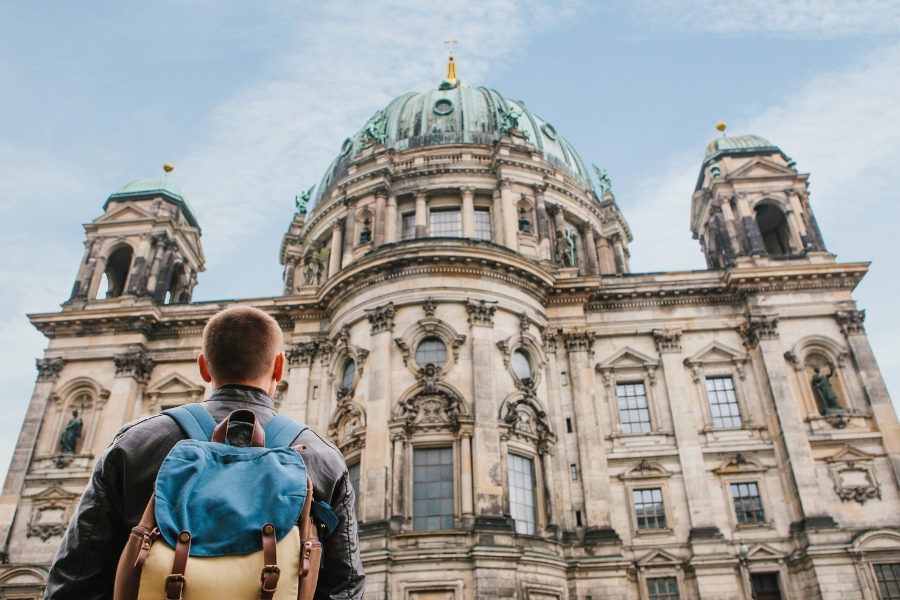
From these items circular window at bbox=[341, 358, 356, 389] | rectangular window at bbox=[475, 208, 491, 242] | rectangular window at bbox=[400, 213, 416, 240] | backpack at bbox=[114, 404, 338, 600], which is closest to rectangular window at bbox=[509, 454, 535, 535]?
circular window at bbox=[341, 358, 356, 389]

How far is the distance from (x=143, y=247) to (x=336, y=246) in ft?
29.5

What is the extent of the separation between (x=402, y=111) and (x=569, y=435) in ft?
70.9

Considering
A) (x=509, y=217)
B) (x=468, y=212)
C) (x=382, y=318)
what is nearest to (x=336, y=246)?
(x=468, y=212)

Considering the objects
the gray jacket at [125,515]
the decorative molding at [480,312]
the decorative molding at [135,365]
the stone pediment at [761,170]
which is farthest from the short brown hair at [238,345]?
the stone pediment at [761,170]

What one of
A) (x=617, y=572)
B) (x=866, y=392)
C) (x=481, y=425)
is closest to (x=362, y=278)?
(x=481, y=425)

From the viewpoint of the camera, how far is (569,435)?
25.4 m

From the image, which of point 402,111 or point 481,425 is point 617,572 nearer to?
point 481,425

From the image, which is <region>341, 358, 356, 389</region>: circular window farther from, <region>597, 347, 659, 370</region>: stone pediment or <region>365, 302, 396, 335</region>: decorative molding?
<region>597, 347, 659, 370</region>: stone pediment

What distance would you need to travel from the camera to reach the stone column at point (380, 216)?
30.9m

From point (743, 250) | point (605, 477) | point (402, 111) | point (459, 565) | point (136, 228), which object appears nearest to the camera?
point (459, 565)

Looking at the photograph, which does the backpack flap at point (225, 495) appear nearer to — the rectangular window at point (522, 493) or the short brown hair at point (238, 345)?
the short brown hair at point (238, 345)

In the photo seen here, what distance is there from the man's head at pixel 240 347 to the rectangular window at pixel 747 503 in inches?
980

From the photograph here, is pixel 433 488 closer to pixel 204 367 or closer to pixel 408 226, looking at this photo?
pixel 408 226

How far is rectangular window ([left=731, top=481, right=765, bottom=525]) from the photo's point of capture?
24.1 metres
